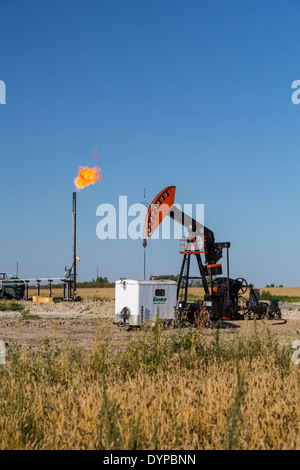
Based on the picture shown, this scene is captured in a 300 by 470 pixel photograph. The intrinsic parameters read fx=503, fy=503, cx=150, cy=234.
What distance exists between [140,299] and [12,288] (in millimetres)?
25806

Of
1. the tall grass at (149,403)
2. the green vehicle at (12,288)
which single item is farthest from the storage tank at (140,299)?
the green vehicle at (12,288)

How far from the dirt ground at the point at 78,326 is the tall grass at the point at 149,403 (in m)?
0.69

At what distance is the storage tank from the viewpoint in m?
19.0

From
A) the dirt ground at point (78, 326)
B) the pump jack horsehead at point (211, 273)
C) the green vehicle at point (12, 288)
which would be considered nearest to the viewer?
the dirt ground at point (78, 326)

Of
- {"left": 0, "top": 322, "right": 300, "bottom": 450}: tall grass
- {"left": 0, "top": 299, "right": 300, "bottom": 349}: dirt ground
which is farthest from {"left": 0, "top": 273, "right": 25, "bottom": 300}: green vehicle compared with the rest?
{"left": 0, "top": 322, "right": 300, "bottom": 450}: tall grass

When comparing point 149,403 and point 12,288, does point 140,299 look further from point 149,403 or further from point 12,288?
point 12,288

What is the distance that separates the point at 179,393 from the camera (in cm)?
615

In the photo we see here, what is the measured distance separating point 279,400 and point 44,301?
112ft

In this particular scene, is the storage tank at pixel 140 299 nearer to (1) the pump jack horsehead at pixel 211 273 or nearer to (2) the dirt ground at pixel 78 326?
(2) the dirt ground at pixel 78 326

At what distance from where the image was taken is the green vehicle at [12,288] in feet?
139

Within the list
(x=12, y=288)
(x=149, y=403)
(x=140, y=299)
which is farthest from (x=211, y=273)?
(x=12, y=288)

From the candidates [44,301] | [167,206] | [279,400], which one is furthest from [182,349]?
[44,301]

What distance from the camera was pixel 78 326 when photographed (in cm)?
2134

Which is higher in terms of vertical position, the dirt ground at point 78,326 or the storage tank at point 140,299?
the storage tank at point 140,299
